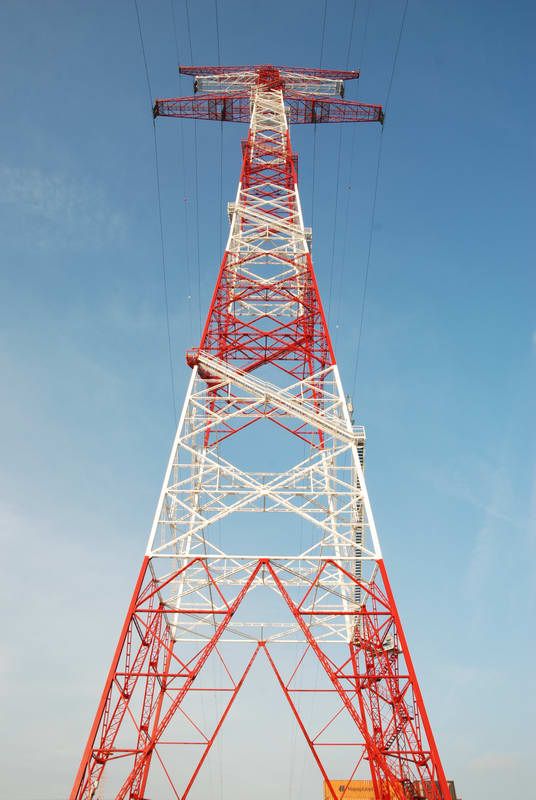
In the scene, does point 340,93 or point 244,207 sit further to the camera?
point 340,93

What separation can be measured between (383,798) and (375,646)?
402cm

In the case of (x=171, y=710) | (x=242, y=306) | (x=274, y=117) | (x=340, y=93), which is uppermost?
(x=340, y=93)

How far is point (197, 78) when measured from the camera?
38156 mm

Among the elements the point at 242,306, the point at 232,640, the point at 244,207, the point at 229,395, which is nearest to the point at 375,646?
the point at 232,640

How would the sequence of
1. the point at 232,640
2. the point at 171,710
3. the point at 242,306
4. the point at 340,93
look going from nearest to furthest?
the point at 171,710 → the point at 232,640 → the point at 242,306 → the point at 340,93

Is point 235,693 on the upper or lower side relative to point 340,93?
lower

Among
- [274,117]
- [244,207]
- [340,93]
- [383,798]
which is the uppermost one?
[340,93]

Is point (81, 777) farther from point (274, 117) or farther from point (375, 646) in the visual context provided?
point (274, 117)

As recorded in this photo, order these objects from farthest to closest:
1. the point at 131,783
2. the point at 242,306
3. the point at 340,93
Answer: the point at 340,93, the point at 242,306, the point at 131,783

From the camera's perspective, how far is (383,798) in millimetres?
17328

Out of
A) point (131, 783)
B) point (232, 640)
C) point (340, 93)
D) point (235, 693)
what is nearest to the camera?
point (131, 783)

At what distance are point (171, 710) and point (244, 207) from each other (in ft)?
74.8

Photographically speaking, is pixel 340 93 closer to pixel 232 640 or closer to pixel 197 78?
pixel 197 78

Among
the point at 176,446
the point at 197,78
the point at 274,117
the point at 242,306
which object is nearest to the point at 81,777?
the point at 176,446
